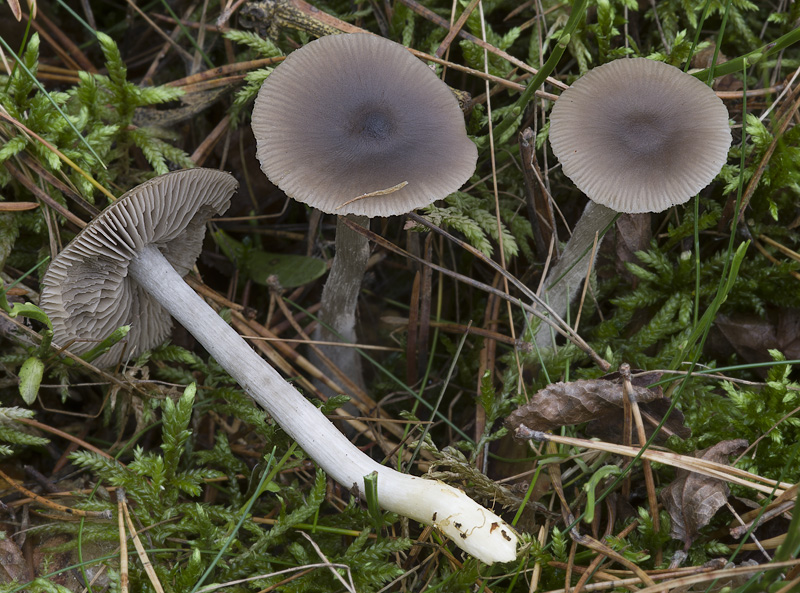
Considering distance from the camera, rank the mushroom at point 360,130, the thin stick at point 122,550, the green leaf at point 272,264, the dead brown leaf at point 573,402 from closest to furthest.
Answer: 1. the thin stick at point 122,550
2. the mushroom at point 360,130
3. the dead brown leaf at point 573,402
4. the green leaf at point 272,264

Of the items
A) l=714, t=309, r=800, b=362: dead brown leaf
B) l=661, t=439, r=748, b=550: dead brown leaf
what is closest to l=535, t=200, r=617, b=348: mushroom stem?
l=714, t=309, r=800, b=362: dead brown leaf

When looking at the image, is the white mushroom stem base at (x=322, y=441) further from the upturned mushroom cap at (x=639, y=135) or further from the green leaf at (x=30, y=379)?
the upturned mushroom cap at (x=639, y=135)

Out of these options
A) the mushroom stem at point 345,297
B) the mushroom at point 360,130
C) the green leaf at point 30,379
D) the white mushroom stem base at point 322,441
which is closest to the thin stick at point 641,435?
the white mushroom stem base at point 322,441

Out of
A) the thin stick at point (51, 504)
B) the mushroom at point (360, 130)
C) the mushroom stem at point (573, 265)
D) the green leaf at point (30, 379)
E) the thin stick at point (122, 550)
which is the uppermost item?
the mushroom at point (360, 130)

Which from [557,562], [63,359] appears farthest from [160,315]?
[557,562]

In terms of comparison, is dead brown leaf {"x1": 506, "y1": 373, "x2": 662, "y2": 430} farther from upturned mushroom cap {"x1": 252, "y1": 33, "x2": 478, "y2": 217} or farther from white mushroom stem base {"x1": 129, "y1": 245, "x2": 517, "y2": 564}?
upturned mushroom cap {"x1": 252, "y1": 33, "x2": 478, "y2": 217}
